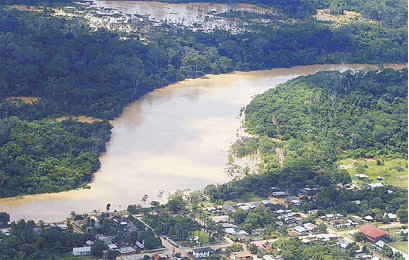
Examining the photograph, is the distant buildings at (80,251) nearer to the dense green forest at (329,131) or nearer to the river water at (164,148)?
the river water at (164,148)

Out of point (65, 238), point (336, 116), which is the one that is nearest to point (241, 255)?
point (65, 238)

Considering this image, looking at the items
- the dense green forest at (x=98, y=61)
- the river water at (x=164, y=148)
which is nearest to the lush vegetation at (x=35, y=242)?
the river water at (x=164, y=148)

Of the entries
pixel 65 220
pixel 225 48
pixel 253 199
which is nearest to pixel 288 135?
pixel 253 199

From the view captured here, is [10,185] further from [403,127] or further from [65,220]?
[403,127]

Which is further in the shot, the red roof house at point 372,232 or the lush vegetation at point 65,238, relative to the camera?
the red roof house at point 372,232

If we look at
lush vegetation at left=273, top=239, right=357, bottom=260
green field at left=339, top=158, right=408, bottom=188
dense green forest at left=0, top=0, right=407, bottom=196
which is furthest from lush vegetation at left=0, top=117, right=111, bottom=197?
green field at left=339, top=158, right=408, bottom=188

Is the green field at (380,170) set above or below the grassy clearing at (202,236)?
above
